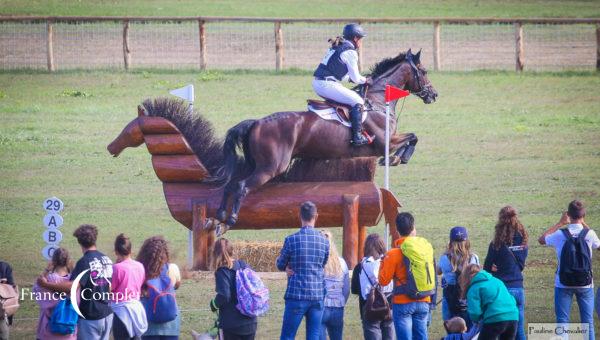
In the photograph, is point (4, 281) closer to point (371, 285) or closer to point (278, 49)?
point (371, 285)

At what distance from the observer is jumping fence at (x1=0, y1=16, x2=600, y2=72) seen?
98.7 feet

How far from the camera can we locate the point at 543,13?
38.0m

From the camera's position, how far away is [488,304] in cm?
1023

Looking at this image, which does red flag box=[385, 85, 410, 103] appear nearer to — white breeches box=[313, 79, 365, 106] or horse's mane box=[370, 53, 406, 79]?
white breeches box=[313, 79, 365, 106]

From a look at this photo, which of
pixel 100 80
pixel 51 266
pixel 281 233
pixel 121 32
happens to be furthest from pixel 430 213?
pixel 121 32

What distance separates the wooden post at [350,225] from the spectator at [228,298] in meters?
4.39

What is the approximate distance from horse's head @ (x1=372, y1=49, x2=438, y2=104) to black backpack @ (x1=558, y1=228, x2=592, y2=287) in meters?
4.29

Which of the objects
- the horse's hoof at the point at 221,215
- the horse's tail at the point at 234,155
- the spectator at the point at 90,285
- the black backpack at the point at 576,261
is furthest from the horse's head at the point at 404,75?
the spectator at the point at 90,285

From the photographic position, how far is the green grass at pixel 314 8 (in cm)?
3441

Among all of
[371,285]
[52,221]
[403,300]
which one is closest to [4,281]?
[52,221]

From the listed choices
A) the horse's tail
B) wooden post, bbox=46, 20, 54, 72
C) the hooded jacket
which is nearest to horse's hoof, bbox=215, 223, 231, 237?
the horse's tail

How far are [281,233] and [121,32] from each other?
50.3 feet

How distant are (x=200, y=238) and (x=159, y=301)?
458cm

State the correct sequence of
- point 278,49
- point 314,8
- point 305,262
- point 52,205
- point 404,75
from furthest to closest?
point 314,8
point 278,49
point 404,75
point 52,205
point 305,262
